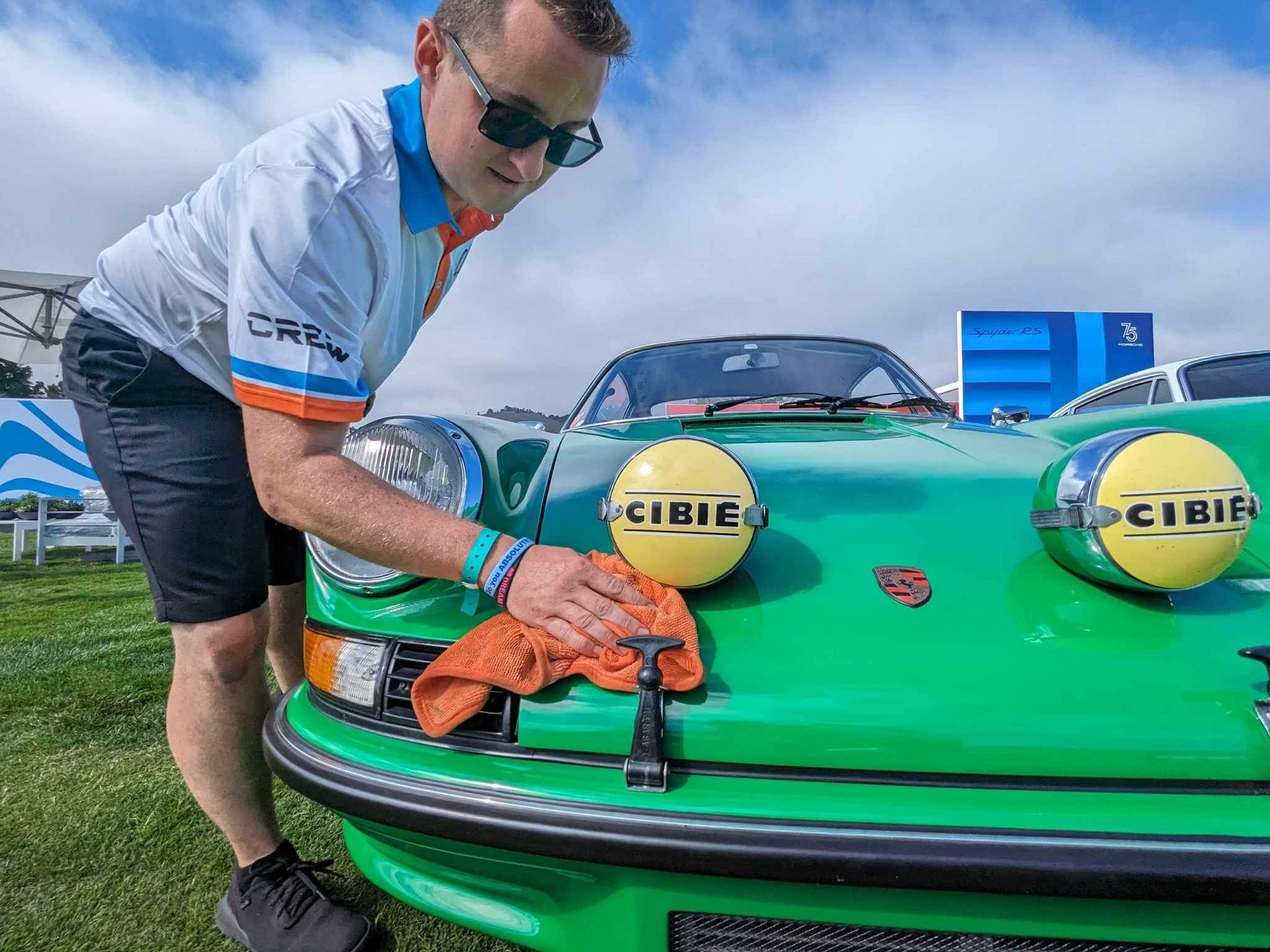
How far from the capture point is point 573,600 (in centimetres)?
106

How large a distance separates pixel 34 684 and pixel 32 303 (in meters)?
10.2

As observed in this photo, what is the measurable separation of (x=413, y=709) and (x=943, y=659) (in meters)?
0.78

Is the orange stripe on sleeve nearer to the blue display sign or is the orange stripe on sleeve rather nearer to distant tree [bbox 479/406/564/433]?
distant tree [bbox 479/406/564/433]

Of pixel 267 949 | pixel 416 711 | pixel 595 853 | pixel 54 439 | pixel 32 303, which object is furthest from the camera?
pixel 32 303

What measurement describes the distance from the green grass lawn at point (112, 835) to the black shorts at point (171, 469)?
2.12ft

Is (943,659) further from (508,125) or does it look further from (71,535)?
(71,535)

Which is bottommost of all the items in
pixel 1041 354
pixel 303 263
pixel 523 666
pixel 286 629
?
pixel 286 629

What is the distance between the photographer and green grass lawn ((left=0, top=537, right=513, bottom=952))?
4.76ft

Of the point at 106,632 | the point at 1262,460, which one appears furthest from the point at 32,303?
the point at 1262,460

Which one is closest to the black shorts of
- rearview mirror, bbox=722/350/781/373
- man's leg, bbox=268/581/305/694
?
man's leg, bbox=268/581/305/694

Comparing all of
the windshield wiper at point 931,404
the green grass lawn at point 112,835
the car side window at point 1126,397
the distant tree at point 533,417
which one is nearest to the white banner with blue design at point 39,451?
the green grass lawn at point 112,835

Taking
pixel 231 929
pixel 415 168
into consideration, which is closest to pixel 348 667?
pixel 231 929

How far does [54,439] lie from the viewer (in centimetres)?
867

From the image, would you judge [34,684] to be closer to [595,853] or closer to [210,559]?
[210,559]
